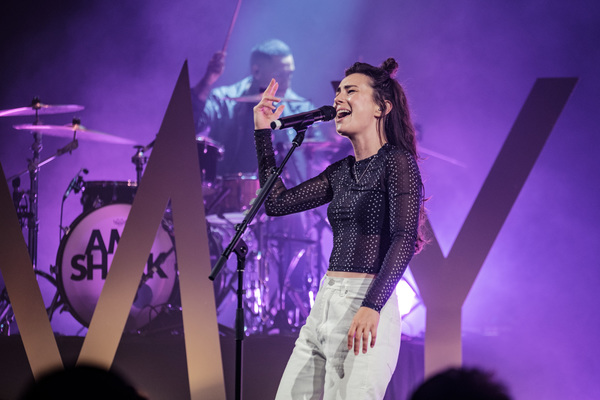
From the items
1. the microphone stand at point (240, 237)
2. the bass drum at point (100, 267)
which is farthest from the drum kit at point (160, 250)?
the microphone stand at point (240, 237)

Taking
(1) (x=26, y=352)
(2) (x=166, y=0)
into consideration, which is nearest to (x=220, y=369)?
(1) (x=26, y=352)

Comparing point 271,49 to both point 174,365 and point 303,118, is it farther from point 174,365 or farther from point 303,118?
point 303,118

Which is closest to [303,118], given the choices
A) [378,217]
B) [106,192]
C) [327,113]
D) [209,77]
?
[327,113]

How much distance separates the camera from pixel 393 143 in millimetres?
2506

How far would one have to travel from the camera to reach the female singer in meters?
2.14

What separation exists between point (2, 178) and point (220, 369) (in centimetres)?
188

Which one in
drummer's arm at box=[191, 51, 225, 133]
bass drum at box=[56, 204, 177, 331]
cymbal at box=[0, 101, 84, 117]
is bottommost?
bass drum at box=[56, 204, 177, 331]

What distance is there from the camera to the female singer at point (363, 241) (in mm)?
2145

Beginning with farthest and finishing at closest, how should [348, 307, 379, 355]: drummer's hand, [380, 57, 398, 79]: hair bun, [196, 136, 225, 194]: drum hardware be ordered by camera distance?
[196, 136, 225, 194]: drum hardware
[380, 57, 398, 79]: hair bun
[348, 307, 379, 355]: drummer's hand

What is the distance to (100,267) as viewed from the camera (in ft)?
17.7

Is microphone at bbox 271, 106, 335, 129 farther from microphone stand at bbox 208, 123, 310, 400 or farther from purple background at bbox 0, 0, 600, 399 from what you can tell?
purple background at bbox 0, 0, 600, 399

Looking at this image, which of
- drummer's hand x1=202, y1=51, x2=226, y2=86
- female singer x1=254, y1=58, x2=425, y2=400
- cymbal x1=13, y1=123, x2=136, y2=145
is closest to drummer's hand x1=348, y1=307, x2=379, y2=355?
female singer x1=254, y1=58, x2=425, y2=400

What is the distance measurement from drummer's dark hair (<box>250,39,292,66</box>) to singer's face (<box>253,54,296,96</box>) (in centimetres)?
4

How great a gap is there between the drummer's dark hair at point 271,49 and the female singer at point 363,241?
382cm
